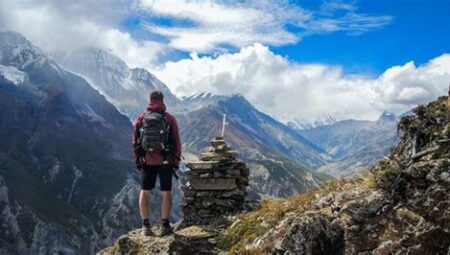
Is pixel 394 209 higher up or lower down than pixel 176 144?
lower down

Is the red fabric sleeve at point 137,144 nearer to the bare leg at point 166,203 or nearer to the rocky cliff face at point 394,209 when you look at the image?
the bare leg at point 166,203

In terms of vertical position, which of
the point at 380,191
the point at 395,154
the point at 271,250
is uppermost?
the point at 395,154

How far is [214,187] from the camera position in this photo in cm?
1909

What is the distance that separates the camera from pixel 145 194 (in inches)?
693

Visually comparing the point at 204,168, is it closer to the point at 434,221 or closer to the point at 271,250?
the point at 271,250

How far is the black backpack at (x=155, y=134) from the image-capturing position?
16719 millimetres

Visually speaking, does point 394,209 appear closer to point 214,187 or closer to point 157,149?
point 157,149

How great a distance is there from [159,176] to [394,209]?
26.2 feet

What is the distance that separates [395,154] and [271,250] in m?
4.05

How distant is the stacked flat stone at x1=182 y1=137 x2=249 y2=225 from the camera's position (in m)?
18.9

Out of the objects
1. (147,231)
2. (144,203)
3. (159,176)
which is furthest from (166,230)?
(159,176)

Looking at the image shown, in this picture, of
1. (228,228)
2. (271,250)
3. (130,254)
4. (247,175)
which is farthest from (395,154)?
(130,254)

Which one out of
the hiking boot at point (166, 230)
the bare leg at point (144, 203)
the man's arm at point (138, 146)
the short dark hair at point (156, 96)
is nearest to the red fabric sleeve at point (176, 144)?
the short dark hair at point (156, 96)

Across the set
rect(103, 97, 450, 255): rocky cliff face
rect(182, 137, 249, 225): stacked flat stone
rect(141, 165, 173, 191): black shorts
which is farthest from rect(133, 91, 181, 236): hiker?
rect(103, 97, 450, 255): rocky cliff face
